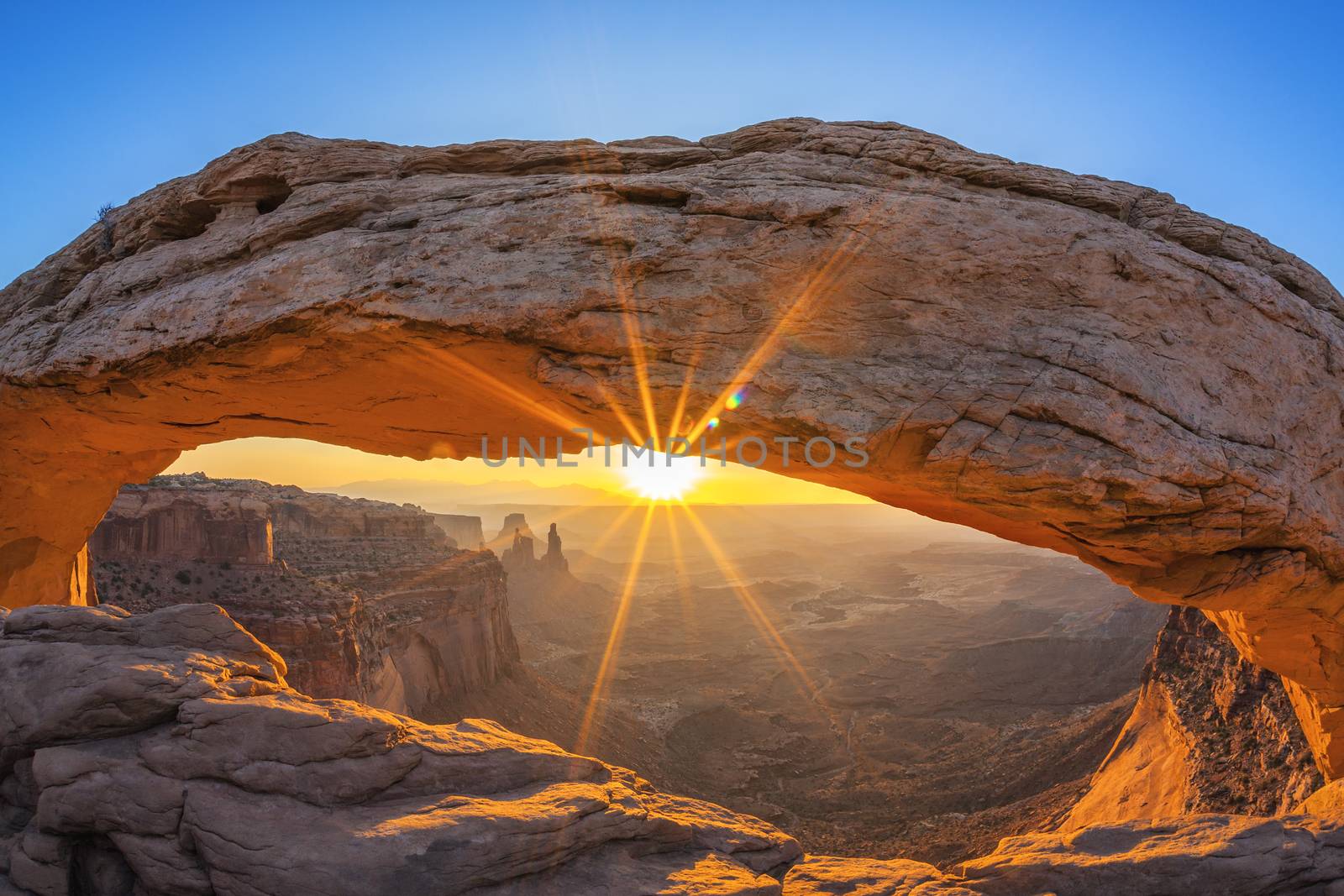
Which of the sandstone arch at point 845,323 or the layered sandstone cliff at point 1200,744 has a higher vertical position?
the sandstone arch at point 845,323

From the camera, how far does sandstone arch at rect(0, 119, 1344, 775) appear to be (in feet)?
23.4

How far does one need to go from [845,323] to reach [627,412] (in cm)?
262

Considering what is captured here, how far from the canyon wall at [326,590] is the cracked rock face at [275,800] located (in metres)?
15.9

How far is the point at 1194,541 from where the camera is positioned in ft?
24.6

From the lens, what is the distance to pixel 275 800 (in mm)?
A: 5402

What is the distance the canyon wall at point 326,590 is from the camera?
2162 cm

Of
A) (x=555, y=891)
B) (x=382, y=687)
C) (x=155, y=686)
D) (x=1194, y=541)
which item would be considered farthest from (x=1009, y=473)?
(x=382, y=687)

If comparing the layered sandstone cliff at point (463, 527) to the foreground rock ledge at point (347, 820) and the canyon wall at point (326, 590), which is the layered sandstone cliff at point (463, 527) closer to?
the canyon wall at point (326, 590)

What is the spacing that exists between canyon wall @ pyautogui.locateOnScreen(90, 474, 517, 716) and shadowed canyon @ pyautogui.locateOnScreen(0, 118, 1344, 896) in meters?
9.38

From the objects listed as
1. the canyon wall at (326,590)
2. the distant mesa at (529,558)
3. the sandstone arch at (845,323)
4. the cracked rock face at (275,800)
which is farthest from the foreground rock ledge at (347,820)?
the distant mesa at (529,558)

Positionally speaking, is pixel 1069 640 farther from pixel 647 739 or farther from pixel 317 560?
pixel 317 560

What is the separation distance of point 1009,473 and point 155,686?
27.3ft

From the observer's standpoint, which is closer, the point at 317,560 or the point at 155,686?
the point at 155,686

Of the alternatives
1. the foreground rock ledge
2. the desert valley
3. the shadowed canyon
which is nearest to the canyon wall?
the desert valley
